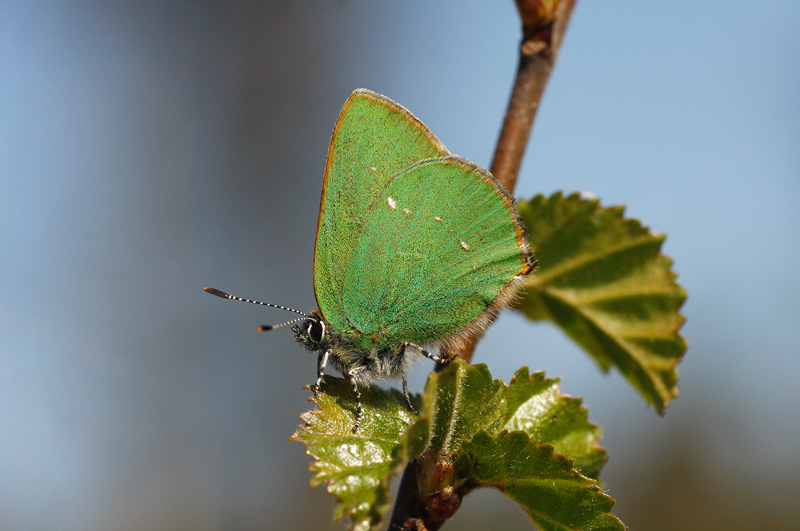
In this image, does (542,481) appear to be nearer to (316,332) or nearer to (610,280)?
(316,332)

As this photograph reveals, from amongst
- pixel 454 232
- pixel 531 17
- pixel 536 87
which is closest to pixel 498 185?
pixel 454 232

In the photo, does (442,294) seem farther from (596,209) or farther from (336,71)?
(336,71)

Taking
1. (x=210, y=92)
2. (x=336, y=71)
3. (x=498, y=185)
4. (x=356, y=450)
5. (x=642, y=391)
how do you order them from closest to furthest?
(x=356, y=450) → (x=498, y=185) → (x=642, y=391) → (x=210, y=92) → (x=336, y=71)

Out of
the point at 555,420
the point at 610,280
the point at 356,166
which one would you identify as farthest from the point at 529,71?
the point at 555,420

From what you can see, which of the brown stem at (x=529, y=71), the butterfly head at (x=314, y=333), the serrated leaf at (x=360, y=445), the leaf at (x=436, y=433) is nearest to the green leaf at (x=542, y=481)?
the leaf at (x=436, y=433)

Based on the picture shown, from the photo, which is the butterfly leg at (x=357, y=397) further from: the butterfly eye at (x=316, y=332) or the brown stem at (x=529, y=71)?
the brown stem at (x=529, y=71)

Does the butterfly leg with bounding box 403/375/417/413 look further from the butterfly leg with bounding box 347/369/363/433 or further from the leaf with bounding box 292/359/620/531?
the butterfly leg with bounding box 347/369/363/433

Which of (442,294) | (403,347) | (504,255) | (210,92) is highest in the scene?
(210,92)
